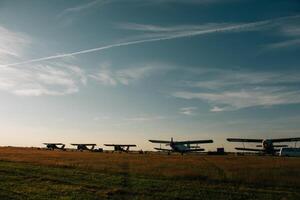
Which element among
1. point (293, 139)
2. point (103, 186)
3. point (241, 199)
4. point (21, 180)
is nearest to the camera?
point (241, 199)

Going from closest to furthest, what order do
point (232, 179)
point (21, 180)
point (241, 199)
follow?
point (241, 199)
point (21, 180)
point (232, 179)

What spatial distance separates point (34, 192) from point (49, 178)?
25.3 feet

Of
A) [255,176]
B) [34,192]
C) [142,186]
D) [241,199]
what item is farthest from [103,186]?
[255,176]

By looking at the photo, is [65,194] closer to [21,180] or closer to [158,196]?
[158,196]

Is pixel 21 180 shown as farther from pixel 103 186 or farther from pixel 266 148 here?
pixel 266 148

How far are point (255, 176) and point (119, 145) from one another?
11247 cm

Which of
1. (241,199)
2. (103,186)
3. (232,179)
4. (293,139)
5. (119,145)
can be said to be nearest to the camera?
(241,199)

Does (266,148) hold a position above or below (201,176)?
above

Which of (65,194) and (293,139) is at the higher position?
(293,139)

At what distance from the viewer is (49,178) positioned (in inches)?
1281

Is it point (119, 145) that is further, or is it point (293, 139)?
point (119, 145)

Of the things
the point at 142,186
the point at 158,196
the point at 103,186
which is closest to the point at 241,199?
the point at 158,196

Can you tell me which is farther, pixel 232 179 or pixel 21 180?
pixel 232 179

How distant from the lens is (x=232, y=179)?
3453cm
